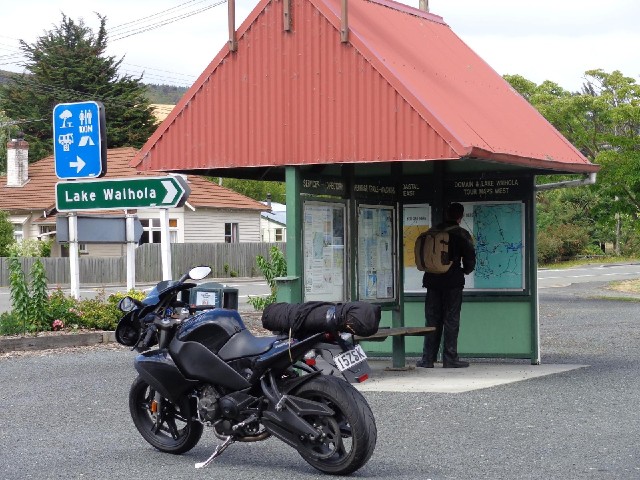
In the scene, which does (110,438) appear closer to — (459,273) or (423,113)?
(423,113)

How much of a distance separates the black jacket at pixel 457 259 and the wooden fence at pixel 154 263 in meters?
30.6

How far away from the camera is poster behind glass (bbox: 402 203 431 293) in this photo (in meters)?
14.9

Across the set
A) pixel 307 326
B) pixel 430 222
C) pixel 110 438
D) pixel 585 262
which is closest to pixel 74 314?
pixel 430 222

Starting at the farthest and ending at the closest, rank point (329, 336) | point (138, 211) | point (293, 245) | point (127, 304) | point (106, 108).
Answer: point (106, 108) < point (138, 211) < point (293, 245) < point (127, 304) < point (329, 336)

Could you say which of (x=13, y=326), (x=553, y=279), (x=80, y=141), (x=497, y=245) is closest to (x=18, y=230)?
(x=553, y=279)

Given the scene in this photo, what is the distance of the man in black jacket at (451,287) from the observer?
14023mm

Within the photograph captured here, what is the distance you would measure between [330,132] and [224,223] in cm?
4432

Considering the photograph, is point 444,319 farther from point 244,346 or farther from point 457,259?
point 244,346

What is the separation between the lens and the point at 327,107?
12.9m

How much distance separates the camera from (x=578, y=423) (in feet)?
32.0

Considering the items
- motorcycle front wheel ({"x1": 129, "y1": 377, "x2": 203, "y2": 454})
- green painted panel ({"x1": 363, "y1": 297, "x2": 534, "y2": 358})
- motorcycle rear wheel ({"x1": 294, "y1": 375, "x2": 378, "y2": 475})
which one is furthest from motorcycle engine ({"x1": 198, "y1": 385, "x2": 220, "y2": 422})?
green painted panel ({"x1": 363, "y1": 297, "x2": 534, "y2": 358})

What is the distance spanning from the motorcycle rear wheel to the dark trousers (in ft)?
20.5

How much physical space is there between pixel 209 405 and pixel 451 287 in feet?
20.2

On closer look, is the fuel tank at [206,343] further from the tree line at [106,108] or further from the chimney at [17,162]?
the tree line at [106,108]
